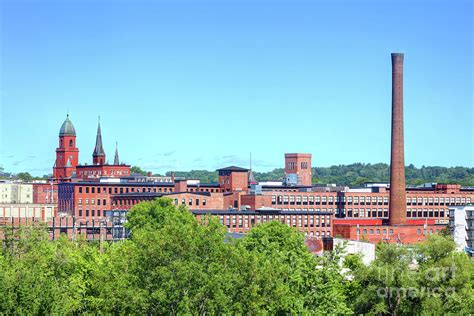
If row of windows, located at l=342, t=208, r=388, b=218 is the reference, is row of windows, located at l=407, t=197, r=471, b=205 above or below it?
above

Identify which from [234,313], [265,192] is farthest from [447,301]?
[265,192]

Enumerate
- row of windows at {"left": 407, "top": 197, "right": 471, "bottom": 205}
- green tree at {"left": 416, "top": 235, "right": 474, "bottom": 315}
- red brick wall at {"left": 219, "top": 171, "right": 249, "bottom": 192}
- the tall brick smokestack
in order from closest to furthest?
green tree at {"left": 416, "top": 235, "right": 474, "bottom": 315} → the tall brick smokestack → row of windows at {"left": 407, "top": 197, "right": 471, "bottom": 205} → red brick wall at {"left": 219, "top": 171, "right": 249, "bottom": 192}

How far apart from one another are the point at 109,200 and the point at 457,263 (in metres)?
116

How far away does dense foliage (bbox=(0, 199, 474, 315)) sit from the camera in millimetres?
65375

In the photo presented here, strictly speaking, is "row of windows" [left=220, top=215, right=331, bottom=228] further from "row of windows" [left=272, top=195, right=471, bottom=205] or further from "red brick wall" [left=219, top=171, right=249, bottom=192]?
"red brick wall" [left=219, top=171, right=249, bottom=192]

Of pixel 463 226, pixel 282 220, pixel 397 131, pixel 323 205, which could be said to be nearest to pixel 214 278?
pixel 463 226

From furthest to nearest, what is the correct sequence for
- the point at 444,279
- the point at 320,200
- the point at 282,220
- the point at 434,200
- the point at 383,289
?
the point at 434,200
the point at 320,200
the point at 282,220
the point at 444,279
the point at 383,289

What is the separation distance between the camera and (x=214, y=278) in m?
65.2

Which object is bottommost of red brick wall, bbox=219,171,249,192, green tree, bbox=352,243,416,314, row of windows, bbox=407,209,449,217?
green tree, bbox=352,243,416,314

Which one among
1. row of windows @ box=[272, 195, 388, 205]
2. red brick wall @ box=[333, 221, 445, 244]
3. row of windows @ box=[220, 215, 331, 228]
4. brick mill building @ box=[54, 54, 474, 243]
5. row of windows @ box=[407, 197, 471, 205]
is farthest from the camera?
row of windows @ box=[407, 197, 471, 205]

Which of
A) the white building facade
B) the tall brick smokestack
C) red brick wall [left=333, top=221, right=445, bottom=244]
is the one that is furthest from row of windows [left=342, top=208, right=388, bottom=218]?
the white building facade

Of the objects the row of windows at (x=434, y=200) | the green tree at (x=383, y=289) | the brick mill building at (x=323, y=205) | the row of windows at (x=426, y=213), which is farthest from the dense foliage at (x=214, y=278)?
the row of windows at (x=434, y=200)

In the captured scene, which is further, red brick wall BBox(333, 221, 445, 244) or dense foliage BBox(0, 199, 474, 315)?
red brick wall BBox(333, 221, 445, 244)

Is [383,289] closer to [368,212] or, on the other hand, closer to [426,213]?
[426,213]
